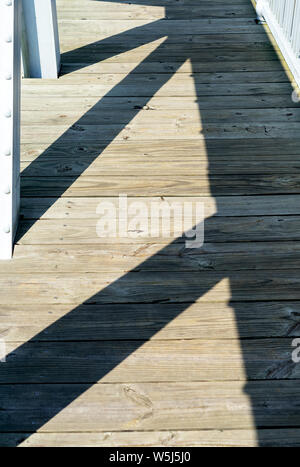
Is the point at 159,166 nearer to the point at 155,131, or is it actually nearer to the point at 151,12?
the point at 155,131

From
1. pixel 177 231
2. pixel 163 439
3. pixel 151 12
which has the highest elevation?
pixel 163 439

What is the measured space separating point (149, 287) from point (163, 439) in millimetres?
676

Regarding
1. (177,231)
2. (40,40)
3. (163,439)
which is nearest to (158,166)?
(177,231)

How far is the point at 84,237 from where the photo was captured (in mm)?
2729

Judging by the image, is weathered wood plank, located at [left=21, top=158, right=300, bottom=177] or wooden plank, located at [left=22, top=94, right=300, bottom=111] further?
wooden plank, located at [left=22, top=94, right=300, bottom=111]

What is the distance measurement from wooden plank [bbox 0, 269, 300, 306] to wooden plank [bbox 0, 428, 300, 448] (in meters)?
0.57

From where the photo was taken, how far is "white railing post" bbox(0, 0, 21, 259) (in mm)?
2602

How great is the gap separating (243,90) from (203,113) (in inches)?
14.4

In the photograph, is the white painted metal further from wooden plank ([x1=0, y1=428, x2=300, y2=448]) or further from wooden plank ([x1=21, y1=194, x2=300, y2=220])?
wooden plank ([x1=0, y1=428, x2=300, y2=448])

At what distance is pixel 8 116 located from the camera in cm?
262

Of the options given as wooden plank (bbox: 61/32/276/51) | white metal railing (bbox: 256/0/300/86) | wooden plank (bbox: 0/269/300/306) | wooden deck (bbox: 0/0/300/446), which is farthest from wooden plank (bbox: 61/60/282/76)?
wooden plank (bbox: 0/269/300/306)

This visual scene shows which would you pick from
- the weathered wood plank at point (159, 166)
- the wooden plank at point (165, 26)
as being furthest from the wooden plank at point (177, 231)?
the wooden plank at point (165, 26)

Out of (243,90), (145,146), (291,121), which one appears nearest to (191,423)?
(145,146)

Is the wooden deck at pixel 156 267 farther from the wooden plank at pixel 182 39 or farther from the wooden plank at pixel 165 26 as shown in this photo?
the wooden plank at pixel 165 26
